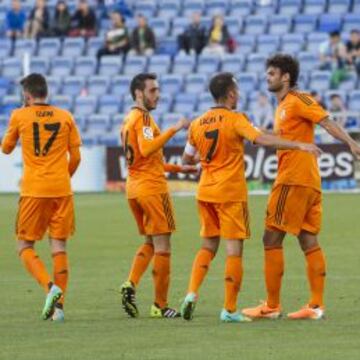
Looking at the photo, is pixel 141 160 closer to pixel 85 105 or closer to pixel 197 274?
pixel 197 274

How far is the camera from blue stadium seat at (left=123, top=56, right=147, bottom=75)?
32.5 m

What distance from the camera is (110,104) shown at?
104 ft

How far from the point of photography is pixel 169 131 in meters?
11.0

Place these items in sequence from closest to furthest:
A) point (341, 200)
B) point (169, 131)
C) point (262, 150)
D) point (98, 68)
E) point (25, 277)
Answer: point (169, 131), point (25, 277), point (341, 200), point (262, 150), point (98, 68)

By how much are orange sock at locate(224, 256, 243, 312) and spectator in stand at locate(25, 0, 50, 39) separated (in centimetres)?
2321

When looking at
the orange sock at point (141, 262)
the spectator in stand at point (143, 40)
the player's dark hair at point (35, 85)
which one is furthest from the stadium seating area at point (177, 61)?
the player's dark hair at point (35, 85)

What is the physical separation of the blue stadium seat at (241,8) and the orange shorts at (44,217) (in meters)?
21.8

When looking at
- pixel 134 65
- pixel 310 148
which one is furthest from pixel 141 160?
pixel 134 65

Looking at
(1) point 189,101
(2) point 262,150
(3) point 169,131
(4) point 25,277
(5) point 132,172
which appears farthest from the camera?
(1) point 189,101

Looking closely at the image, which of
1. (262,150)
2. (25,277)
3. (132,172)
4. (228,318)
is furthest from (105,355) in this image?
(262,150)

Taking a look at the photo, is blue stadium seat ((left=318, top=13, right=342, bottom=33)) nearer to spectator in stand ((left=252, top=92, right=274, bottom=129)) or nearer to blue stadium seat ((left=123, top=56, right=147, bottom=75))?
spectator in stand ((left=252, top=92, right=274, bottom=129))

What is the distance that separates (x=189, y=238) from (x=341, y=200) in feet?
23.3

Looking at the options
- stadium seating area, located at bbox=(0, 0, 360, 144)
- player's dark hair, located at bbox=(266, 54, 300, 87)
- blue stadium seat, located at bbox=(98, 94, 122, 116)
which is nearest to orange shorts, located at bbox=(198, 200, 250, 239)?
player's dark hair, located at bbox=(266, 54, 300, 87)

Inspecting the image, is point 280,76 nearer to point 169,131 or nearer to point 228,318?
point 169,131
